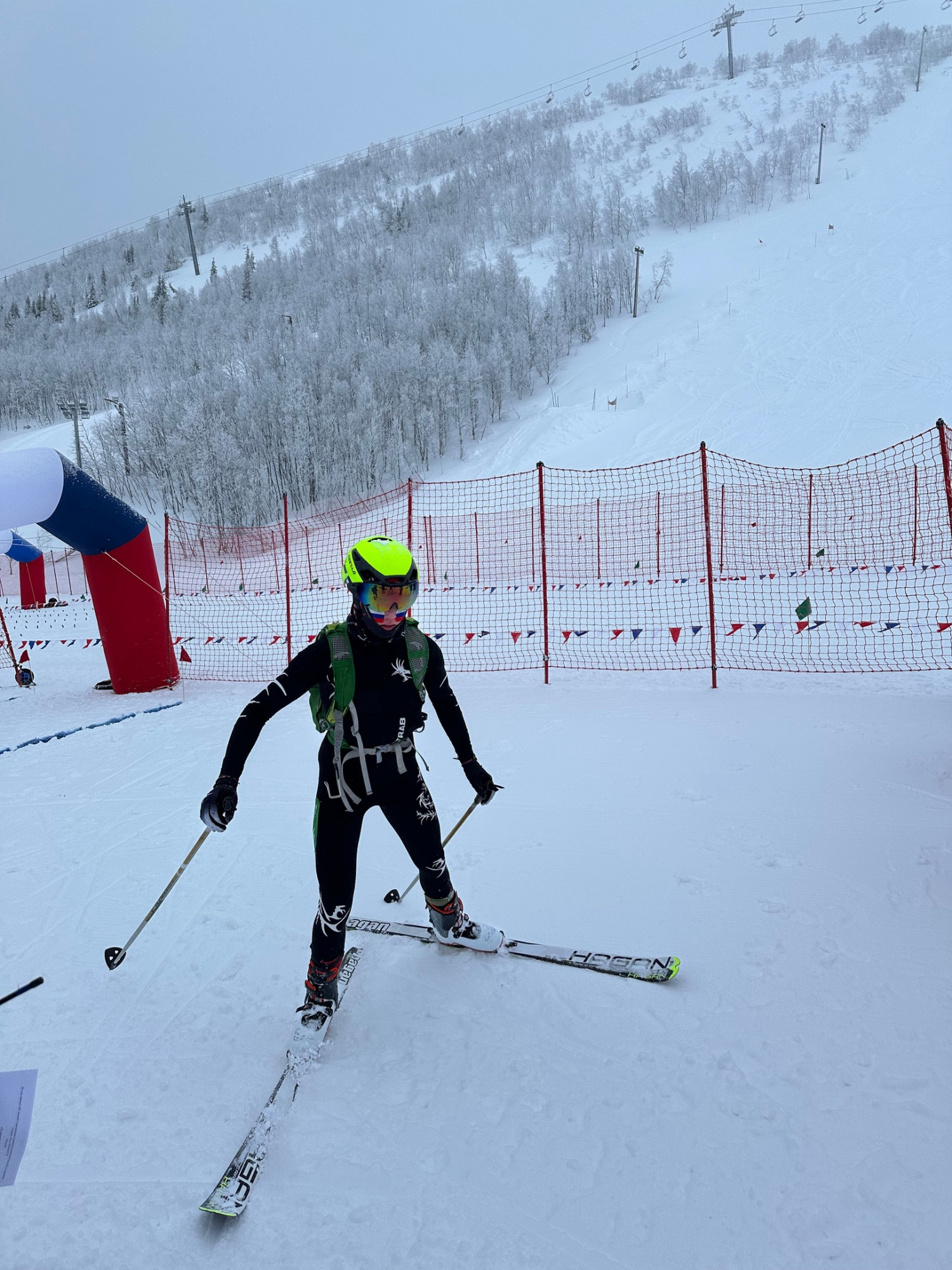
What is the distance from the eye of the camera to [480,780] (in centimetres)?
334

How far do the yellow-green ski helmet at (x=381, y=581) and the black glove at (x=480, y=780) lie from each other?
87 centimetres

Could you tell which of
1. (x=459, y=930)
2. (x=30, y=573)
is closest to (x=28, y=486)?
(x=459, y=930)

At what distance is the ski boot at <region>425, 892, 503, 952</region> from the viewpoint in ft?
11.6

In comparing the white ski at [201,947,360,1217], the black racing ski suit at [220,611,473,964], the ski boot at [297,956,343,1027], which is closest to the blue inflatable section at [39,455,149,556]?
the black racing ski suit at [220,611,473,964]

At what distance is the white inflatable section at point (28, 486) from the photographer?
7922mm

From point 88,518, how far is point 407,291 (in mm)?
40036

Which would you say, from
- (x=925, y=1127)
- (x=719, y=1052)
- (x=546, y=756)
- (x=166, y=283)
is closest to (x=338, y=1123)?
(x=719, y=1052)

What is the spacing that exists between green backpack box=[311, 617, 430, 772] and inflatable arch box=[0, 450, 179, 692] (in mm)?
6784

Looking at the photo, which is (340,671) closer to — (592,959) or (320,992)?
(320,992)

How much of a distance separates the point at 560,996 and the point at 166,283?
74553 millimetres

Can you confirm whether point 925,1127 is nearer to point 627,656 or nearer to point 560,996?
point 560,996

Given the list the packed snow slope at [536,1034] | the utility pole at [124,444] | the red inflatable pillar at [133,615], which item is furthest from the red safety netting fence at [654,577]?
the utility pole at [124,444]

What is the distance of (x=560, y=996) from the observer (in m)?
3.31

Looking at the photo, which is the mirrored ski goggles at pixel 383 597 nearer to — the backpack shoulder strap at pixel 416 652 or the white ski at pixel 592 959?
the backpack shoulder strap at pixel 416 652
